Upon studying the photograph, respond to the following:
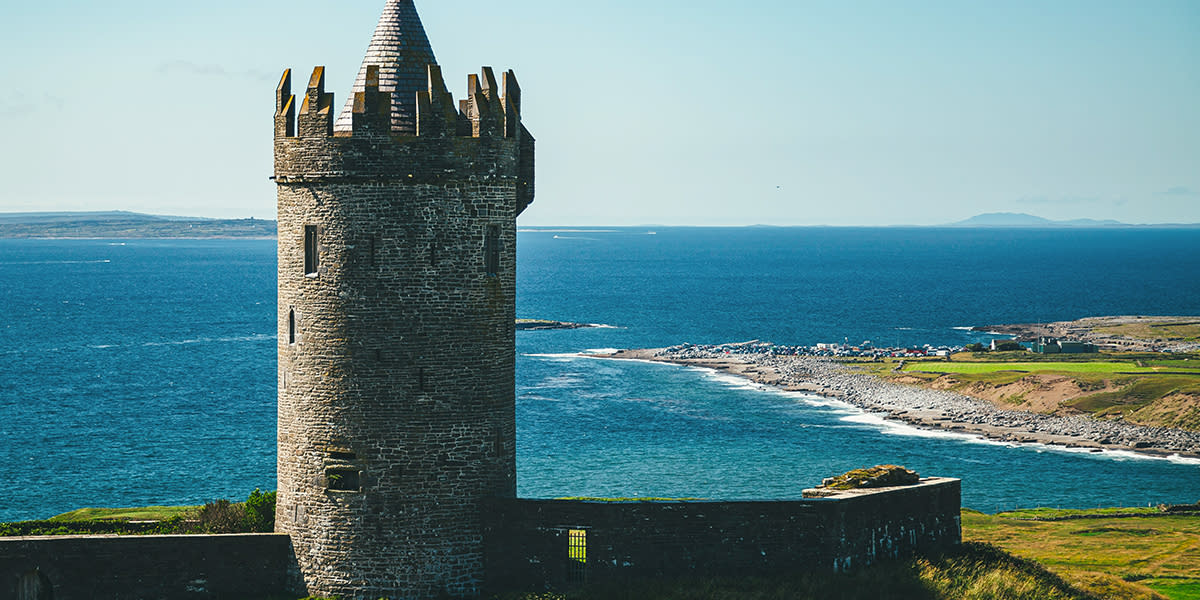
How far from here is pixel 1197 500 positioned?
7481 cm

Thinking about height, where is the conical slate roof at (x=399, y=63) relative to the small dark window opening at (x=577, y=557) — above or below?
above

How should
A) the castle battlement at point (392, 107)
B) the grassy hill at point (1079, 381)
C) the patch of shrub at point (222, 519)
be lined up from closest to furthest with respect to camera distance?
the castle battlement at point (392, 107) < the patch of shrub at point (222, 519) < the grassy hill at point (1079, 381)

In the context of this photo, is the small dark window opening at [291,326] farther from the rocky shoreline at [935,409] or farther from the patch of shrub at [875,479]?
the rocky shoreline at [935,409]

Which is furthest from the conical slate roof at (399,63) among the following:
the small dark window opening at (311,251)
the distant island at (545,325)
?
the distant island at (545,325)

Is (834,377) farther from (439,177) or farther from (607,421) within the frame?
(439,177)

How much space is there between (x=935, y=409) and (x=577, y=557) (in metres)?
86.4

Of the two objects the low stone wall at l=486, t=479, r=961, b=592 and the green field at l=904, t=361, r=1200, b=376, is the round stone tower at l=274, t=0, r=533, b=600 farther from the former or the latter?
the green field at l=904, t=361, r=1200, b=376

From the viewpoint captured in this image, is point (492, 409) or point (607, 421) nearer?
point (492, 409)

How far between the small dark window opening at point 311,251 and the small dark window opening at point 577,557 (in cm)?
726

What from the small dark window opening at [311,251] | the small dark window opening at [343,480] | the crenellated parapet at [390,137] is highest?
the crenellated parapet at [390,137]

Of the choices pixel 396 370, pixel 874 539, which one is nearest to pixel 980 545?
pixel 874 539

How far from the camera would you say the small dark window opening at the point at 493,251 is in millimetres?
25328

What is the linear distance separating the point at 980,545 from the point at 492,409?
40.5 feet

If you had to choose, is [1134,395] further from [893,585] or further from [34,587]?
[34,587]
